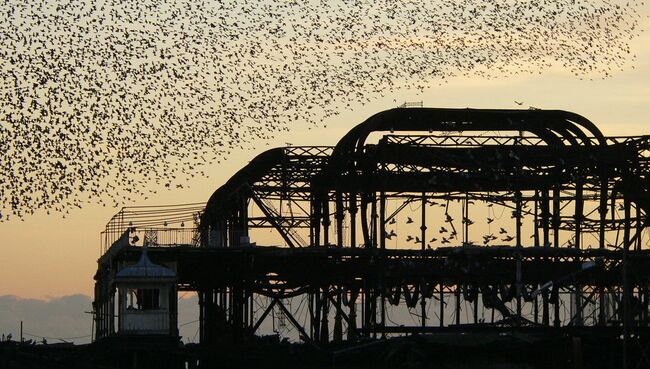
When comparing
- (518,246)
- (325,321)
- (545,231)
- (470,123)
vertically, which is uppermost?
(470,123)

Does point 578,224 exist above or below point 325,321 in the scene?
above

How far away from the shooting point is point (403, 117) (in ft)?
300

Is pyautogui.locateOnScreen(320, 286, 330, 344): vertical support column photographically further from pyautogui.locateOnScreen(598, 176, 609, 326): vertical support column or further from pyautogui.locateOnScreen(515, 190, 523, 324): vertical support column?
pyautogui.locateOnScreen(598, 176, 609, 326): vertical support column

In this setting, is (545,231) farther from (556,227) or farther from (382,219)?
(382,219)

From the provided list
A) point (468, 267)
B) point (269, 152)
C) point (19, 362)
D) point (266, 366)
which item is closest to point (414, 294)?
point (468, 267)

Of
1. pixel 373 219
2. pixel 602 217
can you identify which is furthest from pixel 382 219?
pixel 602 217

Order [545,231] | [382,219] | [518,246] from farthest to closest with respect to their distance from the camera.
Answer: [545,231] → [382,219] → [518,246]

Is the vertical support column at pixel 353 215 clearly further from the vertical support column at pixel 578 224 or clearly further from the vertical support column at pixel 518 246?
the vertical support column at pixel 578 224

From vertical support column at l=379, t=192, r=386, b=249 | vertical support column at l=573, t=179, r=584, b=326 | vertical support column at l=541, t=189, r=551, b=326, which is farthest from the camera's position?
vertical support column at l=541, t=189, r=551, b=326

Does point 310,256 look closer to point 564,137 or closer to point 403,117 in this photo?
point 403,117

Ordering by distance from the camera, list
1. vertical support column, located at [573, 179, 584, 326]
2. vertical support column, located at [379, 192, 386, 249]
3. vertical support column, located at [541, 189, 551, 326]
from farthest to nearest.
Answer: vertical support column, located at [541, 189, 551, 326] → vertical support column, located at [573, 179, 584, 326] → vertical support column, located at [379, 192, 386, 249]

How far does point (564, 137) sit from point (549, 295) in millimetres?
9577

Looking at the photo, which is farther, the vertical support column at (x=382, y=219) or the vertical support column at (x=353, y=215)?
the vertical support column at (x=353, y=215)

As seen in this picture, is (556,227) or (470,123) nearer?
(470,123)
